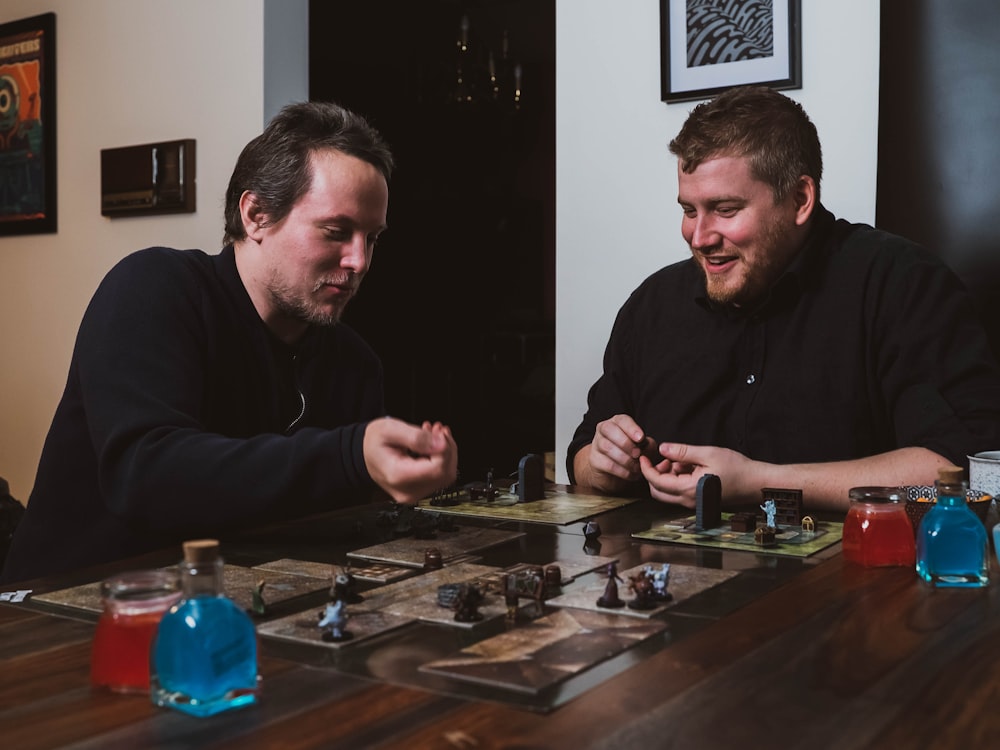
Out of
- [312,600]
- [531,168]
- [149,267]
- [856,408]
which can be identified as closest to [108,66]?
[149,267]

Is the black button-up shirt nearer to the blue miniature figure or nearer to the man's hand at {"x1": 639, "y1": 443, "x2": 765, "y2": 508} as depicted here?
the man's hand at {"x1": 639, "y1": 443, "x2": 765, "y2": 508}

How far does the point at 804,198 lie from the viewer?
2.34 meters

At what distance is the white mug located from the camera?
5.65 feet

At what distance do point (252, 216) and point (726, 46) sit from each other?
1391mm

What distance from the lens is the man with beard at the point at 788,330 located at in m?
2.11

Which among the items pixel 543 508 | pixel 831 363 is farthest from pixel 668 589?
pixel 831 363

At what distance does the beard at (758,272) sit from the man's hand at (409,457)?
1.08 meters

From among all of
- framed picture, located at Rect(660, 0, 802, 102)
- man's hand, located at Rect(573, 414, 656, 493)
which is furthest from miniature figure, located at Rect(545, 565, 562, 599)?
framed picture, located at Rect(660, 0, 802, 102)

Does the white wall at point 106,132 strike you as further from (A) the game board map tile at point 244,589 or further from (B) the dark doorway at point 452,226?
(A) the game board map tile at point 244,589

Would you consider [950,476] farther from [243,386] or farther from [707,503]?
[243,386]

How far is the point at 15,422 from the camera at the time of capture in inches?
171

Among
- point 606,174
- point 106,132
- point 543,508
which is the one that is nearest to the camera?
point 543,508

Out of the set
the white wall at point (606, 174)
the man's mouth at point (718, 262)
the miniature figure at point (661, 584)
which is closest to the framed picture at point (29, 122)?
the white wall at point (606, 174)

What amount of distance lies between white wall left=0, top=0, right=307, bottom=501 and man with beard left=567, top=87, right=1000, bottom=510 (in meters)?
1.87
